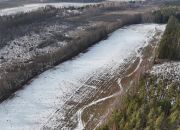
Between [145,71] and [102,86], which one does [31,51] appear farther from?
[145,71]

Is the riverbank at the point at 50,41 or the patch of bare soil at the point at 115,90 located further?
the riverbank at the point at 50,41

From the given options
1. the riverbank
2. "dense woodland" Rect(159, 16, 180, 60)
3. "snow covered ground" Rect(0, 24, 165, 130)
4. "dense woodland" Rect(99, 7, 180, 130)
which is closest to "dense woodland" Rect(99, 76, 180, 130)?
"dense woodland" Rect(99, 7, 180, 130)

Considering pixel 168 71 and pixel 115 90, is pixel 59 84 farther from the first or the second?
pixel 168 71

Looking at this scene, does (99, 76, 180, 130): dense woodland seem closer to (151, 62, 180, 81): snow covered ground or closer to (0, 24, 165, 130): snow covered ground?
(151, 62, 180, 81): snow covered ground

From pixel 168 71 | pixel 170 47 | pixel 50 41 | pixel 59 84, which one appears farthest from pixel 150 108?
pixel 50 41

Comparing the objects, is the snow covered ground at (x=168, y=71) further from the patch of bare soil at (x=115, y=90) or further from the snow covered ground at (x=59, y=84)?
the snow covered ground at (x=59, y=84)

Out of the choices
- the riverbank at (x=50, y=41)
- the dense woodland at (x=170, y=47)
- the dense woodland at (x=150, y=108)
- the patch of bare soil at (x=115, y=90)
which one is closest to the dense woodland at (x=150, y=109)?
the dense woodland at (x=150, y=108)

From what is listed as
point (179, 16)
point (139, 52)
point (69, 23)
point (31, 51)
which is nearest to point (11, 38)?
point (31, 51)
